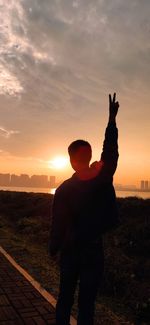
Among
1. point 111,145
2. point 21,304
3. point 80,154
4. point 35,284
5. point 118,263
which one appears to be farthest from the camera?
point 118,263

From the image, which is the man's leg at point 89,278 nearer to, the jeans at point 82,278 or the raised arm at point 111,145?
the jeans at point 82,278

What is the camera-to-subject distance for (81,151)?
3.38 meters

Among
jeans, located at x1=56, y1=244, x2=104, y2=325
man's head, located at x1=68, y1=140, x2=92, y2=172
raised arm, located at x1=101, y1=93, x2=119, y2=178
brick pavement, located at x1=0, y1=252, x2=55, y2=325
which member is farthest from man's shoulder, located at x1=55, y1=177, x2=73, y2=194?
brick pavement, located at x1=0, y1=252, x2=55, y2=325

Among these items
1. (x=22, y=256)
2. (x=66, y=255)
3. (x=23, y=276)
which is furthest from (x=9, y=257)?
(x=66, y=255)

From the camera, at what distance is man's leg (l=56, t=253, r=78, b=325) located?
340cm

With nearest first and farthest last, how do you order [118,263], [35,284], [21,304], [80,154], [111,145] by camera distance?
[111,145]
[80,154]
[21,304]
[35,284]
[118,263]

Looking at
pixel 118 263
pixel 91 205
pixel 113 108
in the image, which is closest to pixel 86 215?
pixel 91 205

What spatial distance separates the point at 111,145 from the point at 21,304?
349 cm

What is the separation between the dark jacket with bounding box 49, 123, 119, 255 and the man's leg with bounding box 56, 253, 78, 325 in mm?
159

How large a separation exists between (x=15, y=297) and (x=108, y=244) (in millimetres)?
5349

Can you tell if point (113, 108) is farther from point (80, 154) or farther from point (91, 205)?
point (91, 205)

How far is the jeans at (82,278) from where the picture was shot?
129 inches

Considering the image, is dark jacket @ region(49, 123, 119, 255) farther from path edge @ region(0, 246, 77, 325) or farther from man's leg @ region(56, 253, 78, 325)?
path edge @ region(0, 246, 77, 325)

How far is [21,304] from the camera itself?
18.3 feet
